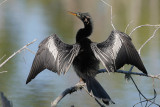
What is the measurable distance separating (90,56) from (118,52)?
31 cm

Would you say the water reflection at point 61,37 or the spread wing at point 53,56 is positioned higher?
the spread wing at point 53,56

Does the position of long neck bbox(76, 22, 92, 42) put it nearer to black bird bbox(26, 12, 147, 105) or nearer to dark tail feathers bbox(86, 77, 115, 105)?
black bird bbox(26, 12, 147, 105)

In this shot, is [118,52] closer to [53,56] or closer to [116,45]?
[116,45]

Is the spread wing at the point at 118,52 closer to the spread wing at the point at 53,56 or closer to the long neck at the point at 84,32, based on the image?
the spread wing at the point at 53,56

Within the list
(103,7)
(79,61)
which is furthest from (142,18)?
(79,61)

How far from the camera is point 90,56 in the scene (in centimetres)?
441

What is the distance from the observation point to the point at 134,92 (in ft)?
23.3

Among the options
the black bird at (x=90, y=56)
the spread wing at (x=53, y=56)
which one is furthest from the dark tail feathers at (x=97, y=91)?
the spread wing at (x=53, y=56)

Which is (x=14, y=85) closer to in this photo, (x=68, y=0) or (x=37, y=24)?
(x=37, y=24)

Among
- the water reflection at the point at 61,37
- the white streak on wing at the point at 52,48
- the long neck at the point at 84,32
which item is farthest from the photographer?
the water reflection at the point at 61,37

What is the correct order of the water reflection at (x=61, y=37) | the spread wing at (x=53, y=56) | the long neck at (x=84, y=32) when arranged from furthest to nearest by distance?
1. the water reflection at (x=61, y=37)
2. the long neck at (x=84, y=32)
3. the spread wing at (x=53, y=56)

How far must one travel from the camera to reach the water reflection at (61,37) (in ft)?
22.3

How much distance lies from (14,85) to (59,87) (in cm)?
84

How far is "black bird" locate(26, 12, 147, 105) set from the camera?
13.9 ft
